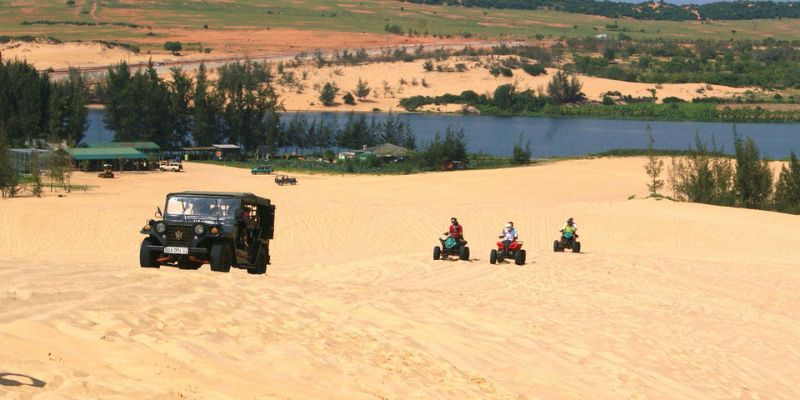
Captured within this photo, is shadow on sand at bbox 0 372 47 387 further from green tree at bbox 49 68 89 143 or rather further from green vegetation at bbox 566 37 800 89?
green vegetation at bbox 566 37 800 89

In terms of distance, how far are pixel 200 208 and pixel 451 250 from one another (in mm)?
9759

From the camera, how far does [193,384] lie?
1098cm

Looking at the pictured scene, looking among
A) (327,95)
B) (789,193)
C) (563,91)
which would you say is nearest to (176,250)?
(789,193)

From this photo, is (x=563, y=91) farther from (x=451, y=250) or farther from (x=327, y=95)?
(x=451, y=250)

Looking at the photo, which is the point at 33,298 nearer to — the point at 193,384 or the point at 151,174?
the point at 193,384

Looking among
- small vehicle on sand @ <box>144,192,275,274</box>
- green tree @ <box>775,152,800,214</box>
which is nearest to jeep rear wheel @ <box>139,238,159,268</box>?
small vehicle on sand @ <box>144,192,275,274</box>

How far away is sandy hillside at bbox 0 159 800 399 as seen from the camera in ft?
37.9

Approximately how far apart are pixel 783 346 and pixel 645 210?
1116 inches

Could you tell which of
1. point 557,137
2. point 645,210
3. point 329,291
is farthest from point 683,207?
point 557,137

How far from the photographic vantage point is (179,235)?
1900 cm

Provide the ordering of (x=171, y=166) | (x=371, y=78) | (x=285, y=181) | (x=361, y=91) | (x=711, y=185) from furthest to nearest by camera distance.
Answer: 1. (x=371, y=78)
2. (x=361, y=91)
3. (x=171, y=166)
4. (x=285, y=181)
5. (x=711, y=185)

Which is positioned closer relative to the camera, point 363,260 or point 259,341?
point 259,341

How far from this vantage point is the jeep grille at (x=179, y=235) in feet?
62.1

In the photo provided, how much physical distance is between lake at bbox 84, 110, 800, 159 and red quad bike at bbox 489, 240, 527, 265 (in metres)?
65.4
